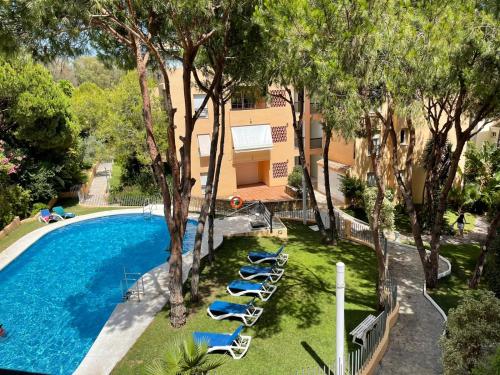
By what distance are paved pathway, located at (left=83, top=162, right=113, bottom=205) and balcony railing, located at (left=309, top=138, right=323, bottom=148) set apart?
20670 mm

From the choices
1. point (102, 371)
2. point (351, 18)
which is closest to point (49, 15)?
point (351, 18)

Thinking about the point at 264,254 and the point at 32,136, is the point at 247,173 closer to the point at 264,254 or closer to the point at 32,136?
the point at 264,254

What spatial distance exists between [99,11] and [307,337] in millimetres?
12439

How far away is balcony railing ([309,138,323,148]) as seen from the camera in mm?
36938

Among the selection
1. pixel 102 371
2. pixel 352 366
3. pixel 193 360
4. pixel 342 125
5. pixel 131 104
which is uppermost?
pixel 131 104

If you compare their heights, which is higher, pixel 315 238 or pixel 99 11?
pixel 99 11

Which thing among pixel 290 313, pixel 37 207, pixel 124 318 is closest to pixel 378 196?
pixel 290 313

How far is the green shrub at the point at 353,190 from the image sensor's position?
28795 mm

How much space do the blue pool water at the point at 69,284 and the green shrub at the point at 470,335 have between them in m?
11.6

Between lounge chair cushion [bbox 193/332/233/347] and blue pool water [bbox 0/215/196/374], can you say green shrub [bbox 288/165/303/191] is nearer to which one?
blue pool water [bbox 0/215/196/374]

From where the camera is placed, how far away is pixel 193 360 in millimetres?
7473

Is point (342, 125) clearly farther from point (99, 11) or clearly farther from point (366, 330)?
point (99, 11)

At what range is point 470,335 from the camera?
29.8ft

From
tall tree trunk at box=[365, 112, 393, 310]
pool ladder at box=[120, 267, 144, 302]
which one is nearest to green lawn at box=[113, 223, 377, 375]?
tall tree trunk at box=[365, 112, 393, 310]
